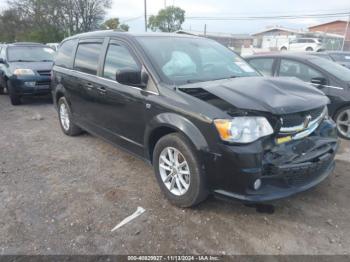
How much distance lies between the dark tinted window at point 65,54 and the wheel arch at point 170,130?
8.17 feet

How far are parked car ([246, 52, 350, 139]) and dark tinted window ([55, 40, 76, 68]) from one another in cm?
309

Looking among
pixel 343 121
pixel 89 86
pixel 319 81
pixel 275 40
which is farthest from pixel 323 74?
pixel 275 40

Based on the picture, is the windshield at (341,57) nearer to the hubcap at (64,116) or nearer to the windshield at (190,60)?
the windshield at (190,60)

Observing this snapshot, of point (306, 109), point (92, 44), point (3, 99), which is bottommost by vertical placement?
point (3, 99)

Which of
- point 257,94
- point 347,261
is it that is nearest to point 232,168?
point 257,94

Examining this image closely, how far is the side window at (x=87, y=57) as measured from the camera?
4.16 m

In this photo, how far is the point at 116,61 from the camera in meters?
3.75

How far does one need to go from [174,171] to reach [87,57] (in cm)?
240

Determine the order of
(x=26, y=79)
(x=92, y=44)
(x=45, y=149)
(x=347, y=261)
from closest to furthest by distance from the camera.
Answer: (x=347, y=261) < (x=92, y=44) < (x=45, y=149) < (x=26, y=79)

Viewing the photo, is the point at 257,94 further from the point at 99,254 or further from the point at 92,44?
the point at 92,44

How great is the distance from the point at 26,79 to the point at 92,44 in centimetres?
434

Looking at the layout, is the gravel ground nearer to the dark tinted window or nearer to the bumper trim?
the bumper trim

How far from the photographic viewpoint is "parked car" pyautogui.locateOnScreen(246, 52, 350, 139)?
523cm

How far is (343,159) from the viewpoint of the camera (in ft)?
14.4
